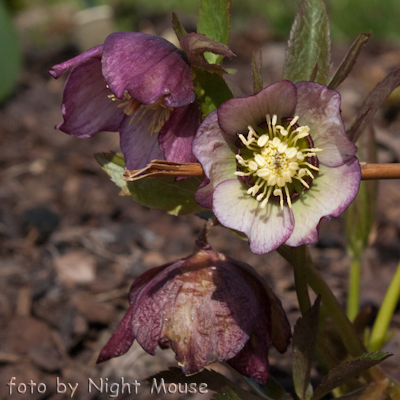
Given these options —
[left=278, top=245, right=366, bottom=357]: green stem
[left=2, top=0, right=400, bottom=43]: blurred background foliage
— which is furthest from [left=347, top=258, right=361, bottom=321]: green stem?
[left=2, top=0, right=400, bottom=43]: blurred background foliage

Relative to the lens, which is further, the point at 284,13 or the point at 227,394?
the point at 284,13

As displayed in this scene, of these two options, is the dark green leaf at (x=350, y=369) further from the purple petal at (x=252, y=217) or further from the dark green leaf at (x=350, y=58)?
the dark green leaf at (x=350, y=58)

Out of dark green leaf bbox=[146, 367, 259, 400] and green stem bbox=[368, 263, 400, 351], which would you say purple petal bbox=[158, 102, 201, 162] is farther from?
green stem bbox=[368, 263, 400, 351]

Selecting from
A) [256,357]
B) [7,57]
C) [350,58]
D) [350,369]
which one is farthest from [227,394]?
[7,57]

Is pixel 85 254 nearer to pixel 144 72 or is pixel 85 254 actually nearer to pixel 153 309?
pixel 153 309

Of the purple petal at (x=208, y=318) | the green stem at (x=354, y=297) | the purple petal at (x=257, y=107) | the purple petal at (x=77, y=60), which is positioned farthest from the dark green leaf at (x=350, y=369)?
the purple petal at (x=77, y=60)

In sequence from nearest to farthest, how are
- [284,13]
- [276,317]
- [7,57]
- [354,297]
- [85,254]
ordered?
[276,317], [354,297], [85,254], [7,57], [284,13]

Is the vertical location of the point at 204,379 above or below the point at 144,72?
below
